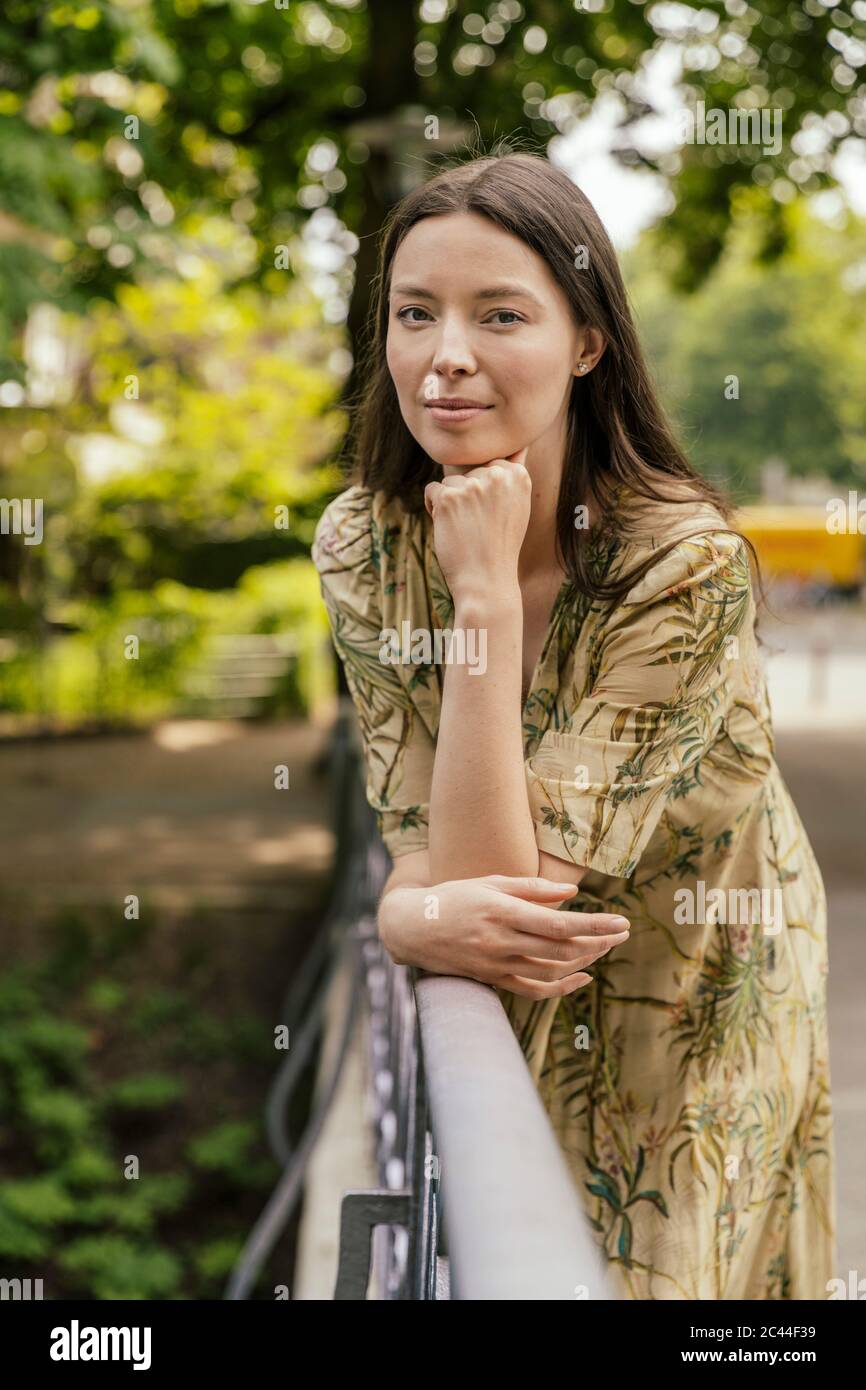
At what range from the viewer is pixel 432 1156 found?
162cm

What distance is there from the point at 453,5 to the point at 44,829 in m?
6.08

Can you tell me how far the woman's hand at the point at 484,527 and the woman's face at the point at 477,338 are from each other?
6cm

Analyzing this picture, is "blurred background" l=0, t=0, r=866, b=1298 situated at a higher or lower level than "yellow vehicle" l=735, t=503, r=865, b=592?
lower

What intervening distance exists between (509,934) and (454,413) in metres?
0.58

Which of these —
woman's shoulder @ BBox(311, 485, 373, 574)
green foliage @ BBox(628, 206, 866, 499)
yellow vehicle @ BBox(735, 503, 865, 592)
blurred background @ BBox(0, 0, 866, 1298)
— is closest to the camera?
woman's shoulder @ BBox(311, 485, 373, 574)

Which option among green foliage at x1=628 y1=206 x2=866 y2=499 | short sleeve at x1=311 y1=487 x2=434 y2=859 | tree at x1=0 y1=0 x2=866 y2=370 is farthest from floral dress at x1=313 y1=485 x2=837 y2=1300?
green foliage at x1=628 y1=206 x2=866 y2=499

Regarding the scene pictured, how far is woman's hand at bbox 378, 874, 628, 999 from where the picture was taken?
156 cm

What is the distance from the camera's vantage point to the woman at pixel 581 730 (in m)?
1.60

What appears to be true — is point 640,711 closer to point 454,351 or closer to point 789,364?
point 454,351

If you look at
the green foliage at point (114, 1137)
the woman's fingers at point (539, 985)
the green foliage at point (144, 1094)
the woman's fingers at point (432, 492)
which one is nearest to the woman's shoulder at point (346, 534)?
the woman's fingers at point (432, 492)

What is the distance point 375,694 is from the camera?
1.84m

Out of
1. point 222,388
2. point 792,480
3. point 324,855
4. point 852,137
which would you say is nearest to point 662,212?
point 852,137

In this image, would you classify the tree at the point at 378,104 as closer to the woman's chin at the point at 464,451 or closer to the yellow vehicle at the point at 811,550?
the woman's chin at the point at 464,451

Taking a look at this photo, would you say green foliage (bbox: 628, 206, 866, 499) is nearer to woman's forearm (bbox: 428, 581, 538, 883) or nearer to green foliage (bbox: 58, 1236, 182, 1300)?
green foliage (bbox: 58, 1236, 182, 1300)
